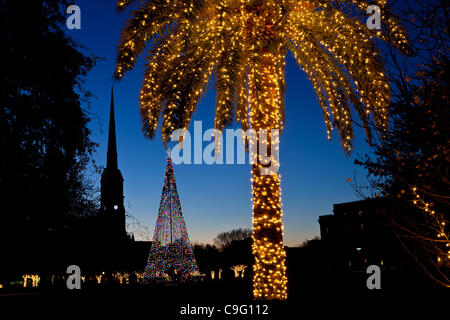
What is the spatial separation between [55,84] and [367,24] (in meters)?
7.28

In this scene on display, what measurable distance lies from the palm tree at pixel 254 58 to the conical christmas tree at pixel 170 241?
1525cm

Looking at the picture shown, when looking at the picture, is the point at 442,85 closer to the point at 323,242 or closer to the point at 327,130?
the point at 327,130

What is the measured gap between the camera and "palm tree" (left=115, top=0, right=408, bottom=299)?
32.1 ft

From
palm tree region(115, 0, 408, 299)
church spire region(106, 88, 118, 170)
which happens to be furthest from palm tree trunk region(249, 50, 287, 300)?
church spire region(106, 88, 118, 170)

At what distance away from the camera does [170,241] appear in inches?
1043

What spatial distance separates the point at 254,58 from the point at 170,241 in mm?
18559

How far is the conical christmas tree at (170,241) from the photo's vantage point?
85.4 ft

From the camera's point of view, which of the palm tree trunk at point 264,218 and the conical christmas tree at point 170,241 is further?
the conical christmas tree at point 170,241

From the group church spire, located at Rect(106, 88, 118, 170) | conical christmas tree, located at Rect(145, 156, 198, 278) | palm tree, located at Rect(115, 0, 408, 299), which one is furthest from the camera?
church spire, located at Rect(106, 88, 118, 170)

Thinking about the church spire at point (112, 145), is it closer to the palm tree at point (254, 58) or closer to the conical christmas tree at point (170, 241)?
the conical christmas tree at point (170, 241)

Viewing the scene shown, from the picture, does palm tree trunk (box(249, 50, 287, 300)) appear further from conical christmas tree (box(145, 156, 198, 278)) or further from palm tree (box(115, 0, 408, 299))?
conical christmas tree (box(145, 156, 198, 278))

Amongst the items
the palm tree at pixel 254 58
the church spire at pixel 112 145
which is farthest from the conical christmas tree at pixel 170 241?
the church spire at pixel 112 145

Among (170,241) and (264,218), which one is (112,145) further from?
(264,218)

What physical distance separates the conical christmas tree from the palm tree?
1525 centimetres
